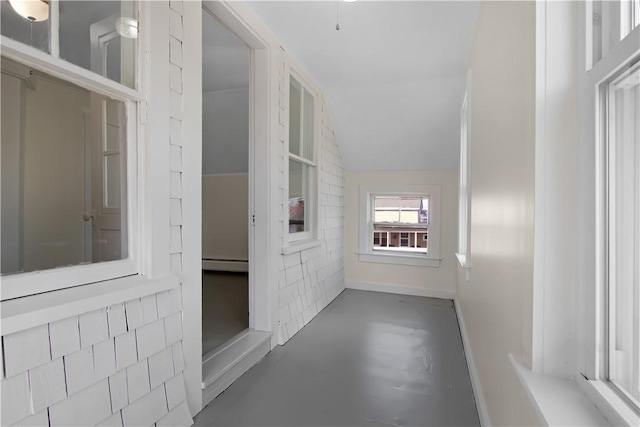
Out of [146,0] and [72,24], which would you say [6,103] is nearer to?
[72,24]

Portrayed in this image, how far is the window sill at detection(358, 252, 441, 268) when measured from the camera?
4.36 m

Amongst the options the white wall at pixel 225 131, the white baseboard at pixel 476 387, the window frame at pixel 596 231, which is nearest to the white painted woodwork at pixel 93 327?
the window frame at pixel 596 231

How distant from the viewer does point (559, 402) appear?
2.66ft

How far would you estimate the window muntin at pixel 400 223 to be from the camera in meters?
4.55

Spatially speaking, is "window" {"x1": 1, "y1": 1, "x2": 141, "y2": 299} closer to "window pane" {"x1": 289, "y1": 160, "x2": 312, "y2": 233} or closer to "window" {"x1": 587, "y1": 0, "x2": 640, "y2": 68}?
"window" {"x1": 587, "y1": 0, "x2": 640, "y2": 68}

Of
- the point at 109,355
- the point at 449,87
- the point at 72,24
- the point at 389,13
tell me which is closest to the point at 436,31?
the point at 389,13

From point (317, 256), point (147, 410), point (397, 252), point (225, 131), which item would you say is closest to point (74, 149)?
point (147, 410)

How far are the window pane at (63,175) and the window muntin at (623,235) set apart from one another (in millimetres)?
1779

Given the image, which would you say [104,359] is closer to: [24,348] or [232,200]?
[24,348]

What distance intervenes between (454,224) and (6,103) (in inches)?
171

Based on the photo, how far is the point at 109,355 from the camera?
1.28 m

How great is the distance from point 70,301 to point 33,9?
1045 millimetres

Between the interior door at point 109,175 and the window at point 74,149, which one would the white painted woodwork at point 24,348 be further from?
the interior door at point 109,175

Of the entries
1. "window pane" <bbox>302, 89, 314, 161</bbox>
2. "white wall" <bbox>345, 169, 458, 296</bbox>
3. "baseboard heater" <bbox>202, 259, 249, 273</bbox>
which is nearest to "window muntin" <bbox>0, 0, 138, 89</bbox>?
"window pane" <bbox>302, 89, 314, 161</bbox>
